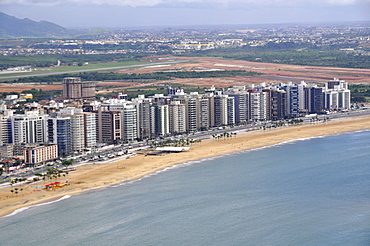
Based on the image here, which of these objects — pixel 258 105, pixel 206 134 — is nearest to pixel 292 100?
pixel 258 105

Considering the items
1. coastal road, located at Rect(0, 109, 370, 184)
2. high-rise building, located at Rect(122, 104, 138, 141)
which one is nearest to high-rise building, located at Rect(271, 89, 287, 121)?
coastal road, located at Rect(0, 109, 370, 184)

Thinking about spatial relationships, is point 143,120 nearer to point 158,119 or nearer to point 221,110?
point 158,119

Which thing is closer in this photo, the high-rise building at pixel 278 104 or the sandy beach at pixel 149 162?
the sandy beach at pixel 149 162

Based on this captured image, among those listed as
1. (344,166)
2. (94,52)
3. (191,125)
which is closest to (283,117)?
(191,125)

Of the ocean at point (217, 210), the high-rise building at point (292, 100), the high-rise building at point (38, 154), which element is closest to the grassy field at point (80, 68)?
the high-rise building at point (292, 100)

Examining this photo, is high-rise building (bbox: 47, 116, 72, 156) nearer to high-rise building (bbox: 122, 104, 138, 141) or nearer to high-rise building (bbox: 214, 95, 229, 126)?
high-rise building (bbox: 122, 104, 138, 141)

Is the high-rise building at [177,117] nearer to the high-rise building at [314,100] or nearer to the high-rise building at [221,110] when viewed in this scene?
the high-rise building at [221,110]

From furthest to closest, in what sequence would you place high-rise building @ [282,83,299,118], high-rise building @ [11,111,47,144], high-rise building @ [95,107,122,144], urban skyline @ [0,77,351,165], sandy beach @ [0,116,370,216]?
high-rise building @ [282,83,299,118], high-rise building @ [95,107,122,144], high-rise building @ [11,111,47,144], urban skyline @ [0,77,351,165], sandy beach @ [0,116,370,216]
